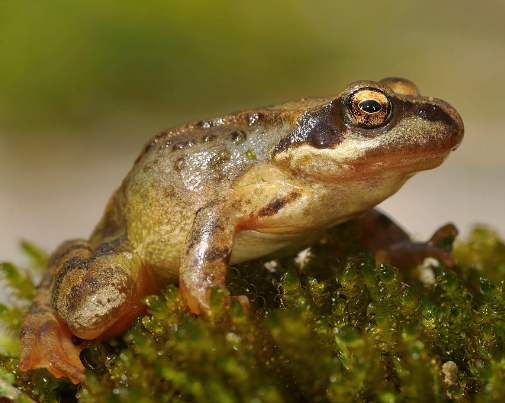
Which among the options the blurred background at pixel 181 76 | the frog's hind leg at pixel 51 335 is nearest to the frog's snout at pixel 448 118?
the frog's hind leg at pixel 51 335

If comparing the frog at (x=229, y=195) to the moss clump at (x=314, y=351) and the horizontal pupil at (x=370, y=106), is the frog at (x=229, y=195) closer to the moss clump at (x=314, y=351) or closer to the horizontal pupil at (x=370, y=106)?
the horizontal pupil at (x=370, y=106)

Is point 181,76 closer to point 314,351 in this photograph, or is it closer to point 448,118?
point 448,118

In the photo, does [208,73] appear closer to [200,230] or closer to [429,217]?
[429,217]

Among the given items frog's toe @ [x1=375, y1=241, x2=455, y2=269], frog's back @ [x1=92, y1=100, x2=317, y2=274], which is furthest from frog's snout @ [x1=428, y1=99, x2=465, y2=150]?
frog's toe @ [x1=375, y1=241, x2=455, y2=269]

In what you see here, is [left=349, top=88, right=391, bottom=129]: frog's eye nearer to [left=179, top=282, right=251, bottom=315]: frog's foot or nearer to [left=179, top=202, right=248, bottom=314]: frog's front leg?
[left=179, top=202, right=248, bottom=314]: frog's front leg

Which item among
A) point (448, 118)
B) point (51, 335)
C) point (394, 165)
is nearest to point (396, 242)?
point (394, 165)

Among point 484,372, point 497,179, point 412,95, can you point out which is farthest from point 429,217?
point 484,372
